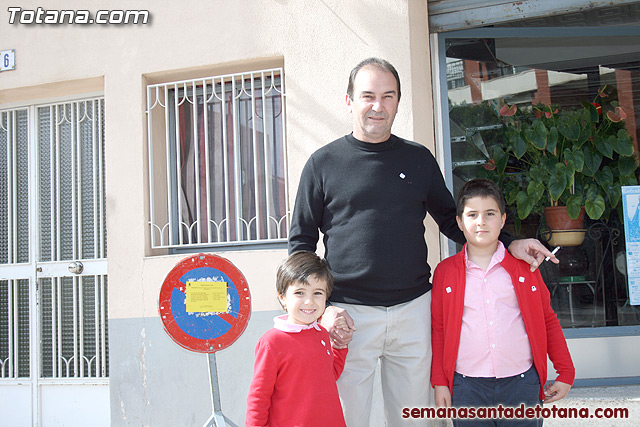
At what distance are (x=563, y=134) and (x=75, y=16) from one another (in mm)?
3791

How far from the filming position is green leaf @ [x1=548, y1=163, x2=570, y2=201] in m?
4.38

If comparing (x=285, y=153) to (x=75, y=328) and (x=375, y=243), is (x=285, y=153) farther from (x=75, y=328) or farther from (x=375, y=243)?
(x=75, y=328)

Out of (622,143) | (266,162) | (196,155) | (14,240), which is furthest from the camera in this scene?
(14,240)

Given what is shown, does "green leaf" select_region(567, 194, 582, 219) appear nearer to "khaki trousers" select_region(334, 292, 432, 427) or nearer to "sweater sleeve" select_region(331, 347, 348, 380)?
"khaki trousers" select_region(334, 292, 432, 427)

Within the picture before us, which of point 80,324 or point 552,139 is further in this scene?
point 80,324

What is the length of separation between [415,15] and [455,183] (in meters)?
1.14

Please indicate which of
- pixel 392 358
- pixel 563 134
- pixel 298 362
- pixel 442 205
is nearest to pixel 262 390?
pixel 298 362

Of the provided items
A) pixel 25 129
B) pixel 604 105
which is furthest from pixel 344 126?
pixel 25 129

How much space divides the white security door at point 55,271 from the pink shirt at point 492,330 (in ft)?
10.7

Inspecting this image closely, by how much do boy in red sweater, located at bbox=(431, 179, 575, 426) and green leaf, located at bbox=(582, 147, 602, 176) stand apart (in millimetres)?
2277

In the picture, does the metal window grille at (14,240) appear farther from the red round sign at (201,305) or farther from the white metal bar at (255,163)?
the red round sign at (201,305)

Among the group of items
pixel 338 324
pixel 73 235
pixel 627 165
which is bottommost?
pixel 338 324

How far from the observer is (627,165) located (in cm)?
445

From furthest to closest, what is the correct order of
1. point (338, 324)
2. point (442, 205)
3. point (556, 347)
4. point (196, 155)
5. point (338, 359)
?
point (196, 155) → point (442, 205) → point (556, 347) → point (338, 359) → point (338, 324)
